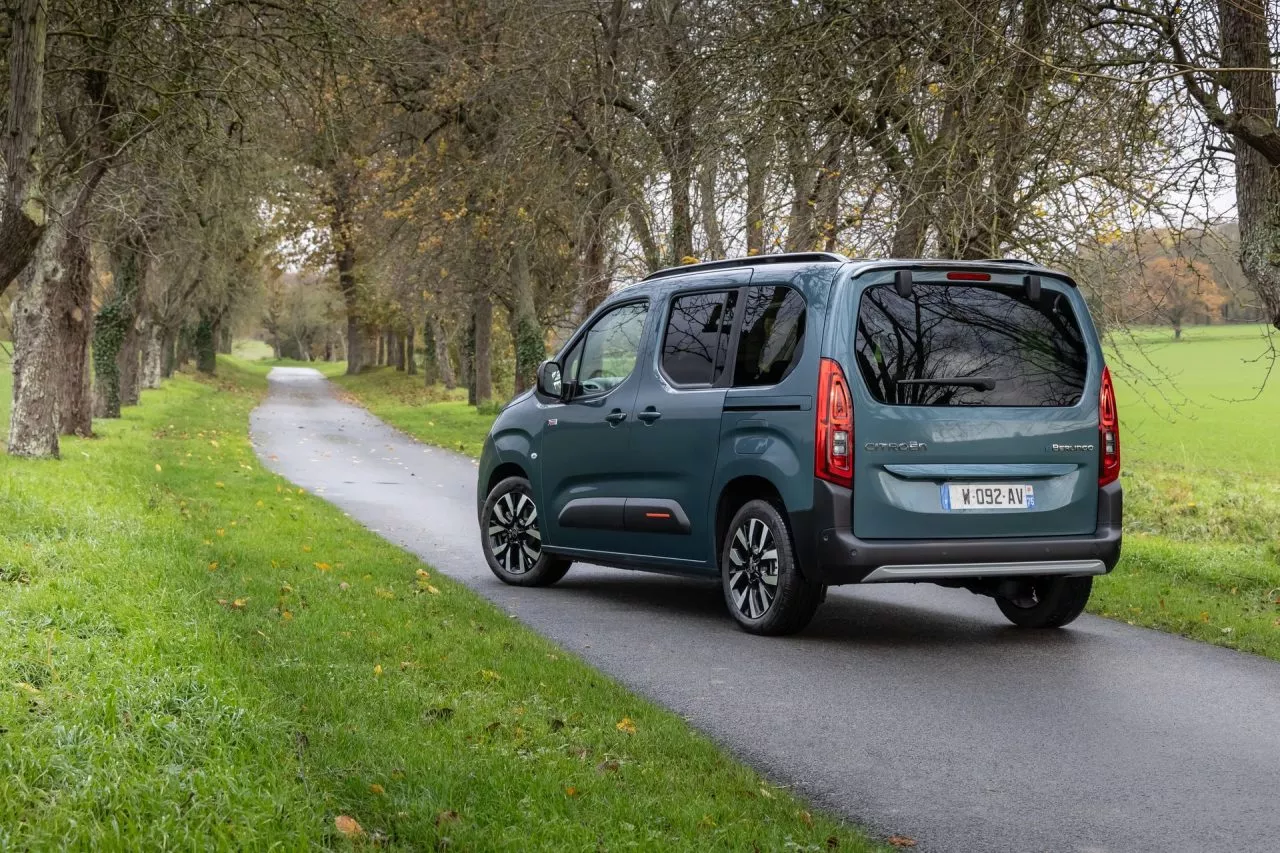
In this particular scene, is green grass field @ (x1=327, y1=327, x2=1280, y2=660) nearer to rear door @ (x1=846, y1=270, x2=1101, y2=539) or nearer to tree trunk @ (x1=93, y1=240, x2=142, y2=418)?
rear door @ (x1=846, y1=270, x2=1101, y2=539)

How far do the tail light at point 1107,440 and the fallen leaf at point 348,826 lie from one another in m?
5.29

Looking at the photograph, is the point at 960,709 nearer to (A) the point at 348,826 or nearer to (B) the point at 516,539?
(A) the point at 348,826

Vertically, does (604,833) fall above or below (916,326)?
below

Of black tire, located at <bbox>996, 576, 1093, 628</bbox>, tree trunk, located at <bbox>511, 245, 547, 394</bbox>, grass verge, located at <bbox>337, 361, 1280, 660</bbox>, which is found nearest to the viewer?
black tire, located at <bbox>996, 576, 1093, 628</bbox>


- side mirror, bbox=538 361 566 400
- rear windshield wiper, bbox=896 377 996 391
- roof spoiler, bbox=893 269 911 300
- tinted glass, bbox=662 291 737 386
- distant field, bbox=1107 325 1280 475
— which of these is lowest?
distant field, bbox=1107 325 1280 475

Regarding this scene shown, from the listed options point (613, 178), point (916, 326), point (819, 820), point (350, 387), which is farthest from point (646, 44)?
point (350, 387)

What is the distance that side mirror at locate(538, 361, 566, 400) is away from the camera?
1009cm

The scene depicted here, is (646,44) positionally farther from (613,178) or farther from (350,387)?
(350,387)

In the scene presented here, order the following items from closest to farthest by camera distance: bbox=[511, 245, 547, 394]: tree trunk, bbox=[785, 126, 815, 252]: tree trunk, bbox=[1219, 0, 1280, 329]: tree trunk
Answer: bbox=[1219, 0, 1280, 329]: tree trunk → bbox=[785, 126, 815, 252]: tree trunk → bbox=[511, 245, 547, 394]: tree trunk

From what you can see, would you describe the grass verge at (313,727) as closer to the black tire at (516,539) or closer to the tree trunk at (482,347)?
the black tire at (516,539)

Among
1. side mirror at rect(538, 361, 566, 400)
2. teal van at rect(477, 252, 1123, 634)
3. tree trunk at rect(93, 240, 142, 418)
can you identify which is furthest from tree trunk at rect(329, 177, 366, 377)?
teal van at rect(477, 252, 1123, 634)

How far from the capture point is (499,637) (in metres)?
7.65

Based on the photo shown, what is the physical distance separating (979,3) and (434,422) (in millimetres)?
23915

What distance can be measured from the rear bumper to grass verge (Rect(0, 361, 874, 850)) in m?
1.47
